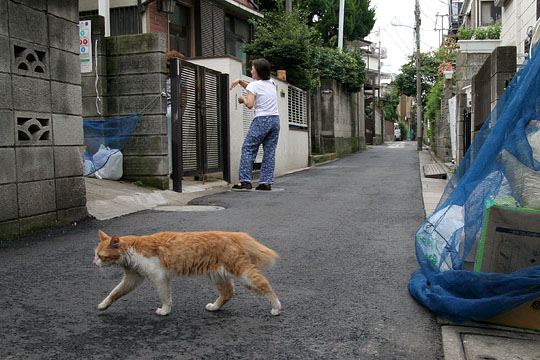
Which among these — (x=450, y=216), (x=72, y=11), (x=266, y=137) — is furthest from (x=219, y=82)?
(x=450, y=216)

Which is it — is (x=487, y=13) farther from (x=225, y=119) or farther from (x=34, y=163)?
(x=34, y=163)

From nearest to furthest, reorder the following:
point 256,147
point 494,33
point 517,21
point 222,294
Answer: point 222,294 → point 256,147 → point 517,21 → point 494,33

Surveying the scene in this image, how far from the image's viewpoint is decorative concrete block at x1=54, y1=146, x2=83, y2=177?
19.6 ft

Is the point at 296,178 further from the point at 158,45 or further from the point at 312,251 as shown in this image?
the point at 312,251

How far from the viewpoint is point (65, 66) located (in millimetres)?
6121

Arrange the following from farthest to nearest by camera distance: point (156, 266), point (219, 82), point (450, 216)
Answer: point (219, 82) → point (450, 216) → point (156, 266)

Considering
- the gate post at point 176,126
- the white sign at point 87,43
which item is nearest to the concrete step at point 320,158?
the gate post at point 176,126

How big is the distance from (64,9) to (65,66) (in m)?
0.62

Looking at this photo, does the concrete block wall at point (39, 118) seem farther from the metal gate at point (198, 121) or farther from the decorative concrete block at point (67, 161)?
the metal gate at point (198, 121)

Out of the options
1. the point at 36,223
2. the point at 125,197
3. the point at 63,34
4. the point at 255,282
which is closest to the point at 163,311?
the point at 255,282

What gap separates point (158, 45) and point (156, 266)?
5819 mm

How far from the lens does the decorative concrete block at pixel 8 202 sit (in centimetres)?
518

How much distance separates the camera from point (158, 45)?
829cm

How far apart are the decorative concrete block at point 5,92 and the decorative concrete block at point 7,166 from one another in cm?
43
